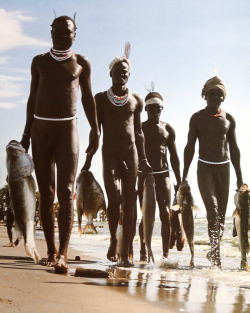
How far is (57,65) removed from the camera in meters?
6.01

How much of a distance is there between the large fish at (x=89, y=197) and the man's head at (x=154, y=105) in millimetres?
2592

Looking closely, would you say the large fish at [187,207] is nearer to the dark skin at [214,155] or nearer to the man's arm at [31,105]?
the dark skin at [214,155]

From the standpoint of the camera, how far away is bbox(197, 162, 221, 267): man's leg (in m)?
8.45

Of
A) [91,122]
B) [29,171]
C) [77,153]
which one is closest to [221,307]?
[29,171]

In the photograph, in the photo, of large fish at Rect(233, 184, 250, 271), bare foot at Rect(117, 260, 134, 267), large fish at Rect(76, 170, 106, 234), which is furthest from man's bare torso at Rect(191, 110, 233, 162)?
large fish at Rect(76, 170, 106, 234)

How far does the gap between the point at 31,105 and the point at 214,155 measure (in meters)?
3.65

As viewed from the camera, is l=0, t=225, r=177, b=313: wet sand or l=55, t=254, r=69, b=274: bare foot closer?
l=0, t=225, r=177, b=313: wet sand

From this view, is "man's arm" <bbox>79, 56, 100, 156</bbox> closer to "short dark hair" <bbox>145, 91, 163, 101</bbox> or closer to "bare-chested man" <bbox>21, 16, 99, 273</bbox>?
"bare-chested man" <bbox>21, 16, 99, 273</bbox>

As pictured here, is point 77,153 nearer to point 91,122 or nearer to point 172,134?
point 91,122

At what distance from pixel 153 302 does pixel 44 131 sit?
235cm

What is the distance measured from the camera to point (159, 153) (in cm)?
948

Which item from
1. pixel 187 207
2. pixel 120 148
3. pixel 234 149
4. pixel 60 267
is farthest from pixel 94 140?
pixel 234 149

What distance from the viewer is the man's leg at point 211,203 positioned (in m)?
8.45

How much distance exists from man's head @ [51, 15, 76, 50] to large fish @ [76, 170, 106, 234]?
5.87ft
